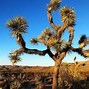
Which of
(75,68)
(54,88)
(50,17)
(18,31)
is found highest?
(50,17)

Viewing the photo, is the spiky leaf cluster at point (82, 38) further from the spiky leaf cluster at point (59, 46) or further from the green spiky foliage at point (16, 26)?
the green spiky foliage at point (16, 26)

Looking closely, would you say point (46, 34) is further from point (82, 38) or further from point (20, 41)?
point (20, 41)

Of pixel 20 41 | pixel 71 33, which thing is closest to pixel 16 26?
pixel 20 41

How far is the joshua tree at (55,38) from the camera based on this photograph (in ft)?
54.5

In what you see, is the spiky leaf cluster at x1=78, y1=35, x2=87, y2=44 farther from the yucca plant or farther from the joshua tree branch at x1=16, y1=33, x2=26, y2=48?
the joshua tree branch at x1=16, y1=33, x2=26, y2=48

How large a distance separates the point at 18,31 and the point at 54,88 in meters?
4.11

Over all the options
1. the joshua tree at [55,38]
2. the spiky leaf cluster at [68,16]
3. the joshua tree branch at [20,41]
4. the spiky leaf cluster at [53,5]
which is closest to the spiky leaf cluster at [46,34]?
the joshua tree at [55,38]

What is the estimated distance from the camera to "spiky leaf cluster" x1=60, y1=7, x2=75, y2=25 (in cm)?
1759

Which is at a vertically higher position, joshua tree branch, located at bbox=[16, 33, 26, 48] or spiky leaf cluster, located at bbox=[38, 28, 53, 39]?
spiky leaf cluster, located at bbox=[38, 28, 53, 39]

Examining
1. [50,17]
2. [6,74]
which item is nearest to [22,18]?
[50,17]

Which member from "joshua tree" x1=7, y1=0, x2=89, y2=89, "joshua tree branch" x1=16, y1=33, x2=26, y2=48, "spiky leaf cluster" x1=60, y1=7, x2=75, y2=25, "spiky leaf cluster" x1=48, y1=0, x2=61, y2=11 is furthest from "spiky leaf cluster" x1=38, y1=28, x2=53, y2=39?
"joshua tree branch" x1=16, y1=33, x2=26, y2=48

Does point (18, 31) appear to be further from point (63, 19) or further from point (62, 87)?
point (62, 87)

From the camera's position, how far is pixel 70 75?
811 inches

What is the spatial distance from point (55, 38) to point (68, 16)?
155 centimetres
